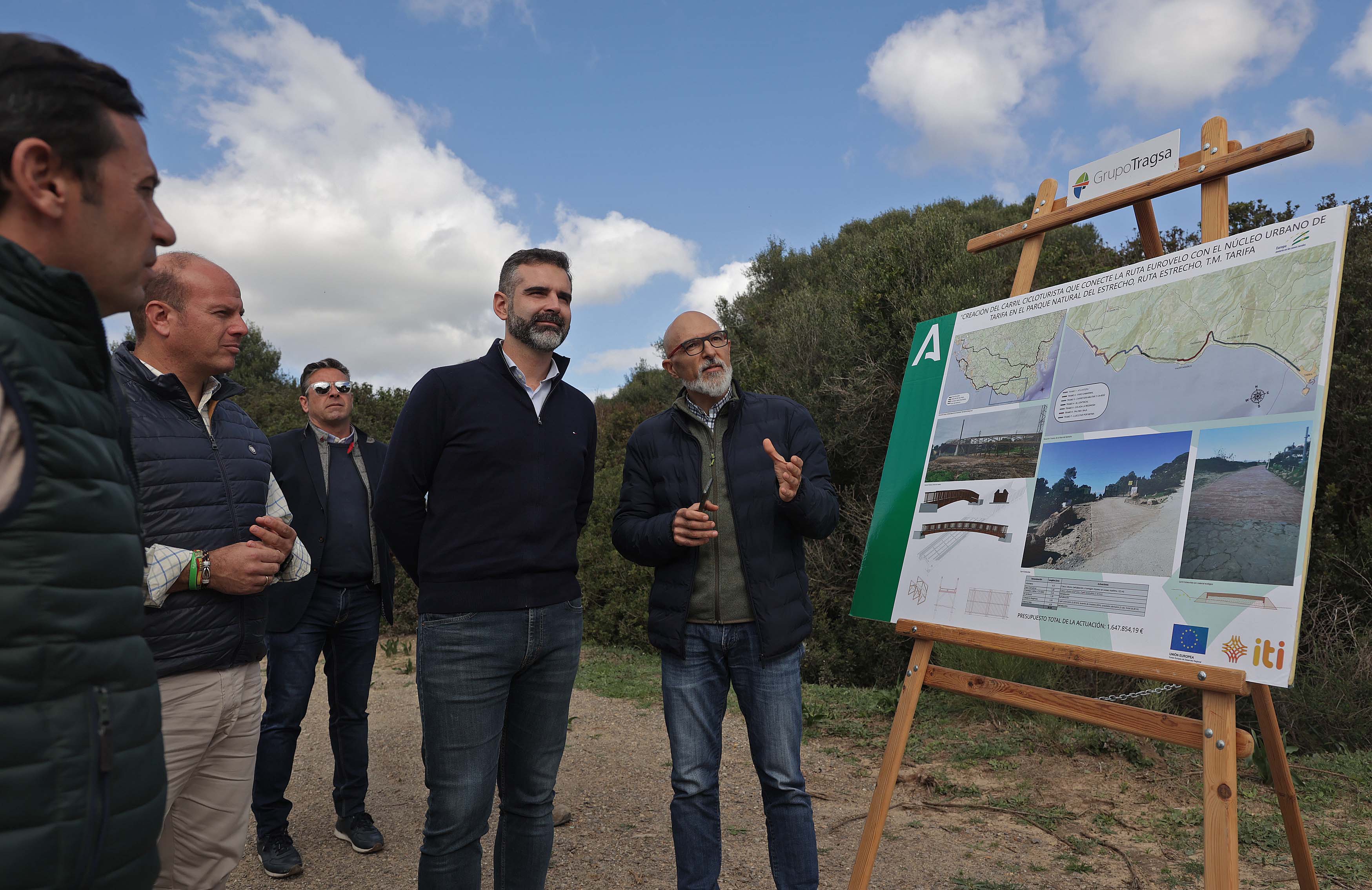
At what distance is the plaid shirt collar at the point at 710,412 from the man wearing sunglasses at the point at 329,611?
1.72m

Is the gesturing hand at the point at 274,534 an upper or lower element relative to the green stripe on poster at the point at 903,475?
lower

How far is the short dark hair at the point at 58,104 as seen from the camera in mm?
1092

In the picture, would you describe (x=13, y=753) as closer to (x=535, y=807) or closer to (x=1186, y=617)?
(x=535, y=807)

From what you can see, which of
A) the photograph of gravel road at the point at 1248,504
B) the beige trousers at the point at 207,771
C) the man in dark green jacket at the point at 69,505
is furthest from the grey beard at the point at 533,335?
the photograph of gravel road at the point at 1248,504

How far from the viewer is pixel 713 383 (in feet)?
9.58

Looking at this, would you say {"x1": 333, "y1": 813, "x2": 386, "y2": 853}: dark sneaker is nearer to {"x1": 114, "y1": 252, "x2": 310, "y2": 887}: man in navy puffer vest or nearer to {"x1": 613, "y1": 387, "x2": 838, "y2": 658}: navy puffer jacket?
{"x1": 114, "y1": 252, "x2": 310, "y2": 887}: man in navy puffer vest

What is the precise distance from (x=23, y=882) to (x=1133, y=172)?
3553 millimetres

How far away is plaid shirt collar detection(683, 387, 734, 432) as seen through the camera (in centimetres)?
298

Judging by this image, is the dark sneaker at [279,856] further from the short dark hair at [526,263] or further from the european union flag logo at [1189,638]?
the european union flag logo at [1189,638]

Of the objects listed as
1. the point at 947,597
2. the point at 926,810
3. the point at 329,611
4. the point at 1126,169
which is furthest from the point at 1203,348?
the point at 329,611

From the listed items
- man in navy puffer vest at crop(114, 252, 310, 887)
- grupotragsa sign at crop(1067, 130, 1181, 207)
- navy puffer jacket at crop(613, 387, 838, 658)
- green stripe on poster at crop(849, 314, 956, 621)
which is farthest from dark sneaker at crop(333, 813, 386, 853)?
grupotragsa sign at crop(1067, 130, 1181, 207)

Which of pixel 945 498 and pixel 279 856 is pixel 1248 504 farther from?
pixel 279 856

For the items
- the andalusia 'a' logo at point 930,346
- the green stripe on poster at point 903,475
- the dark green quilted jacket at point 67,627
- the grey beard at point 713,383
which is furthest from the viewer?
the andalusia 'a' logo at point 930,346

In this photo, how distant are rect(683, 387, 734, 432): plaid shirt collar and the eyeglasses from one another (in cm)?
17
